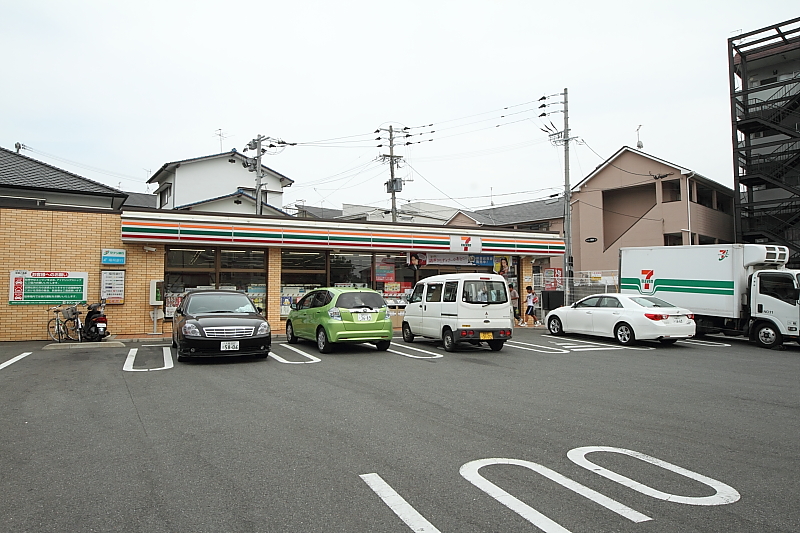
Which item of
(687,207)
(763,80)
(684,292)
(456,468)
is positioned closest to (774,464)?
(456,468)

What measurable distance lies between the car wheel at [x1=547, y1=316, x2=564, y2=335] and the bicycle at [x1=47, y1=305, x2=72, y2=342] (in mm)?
14464

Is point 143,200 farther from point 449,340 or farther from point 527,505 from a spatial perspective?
point 527,505

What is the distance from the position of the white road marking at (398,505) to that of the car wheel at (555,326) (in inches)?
565

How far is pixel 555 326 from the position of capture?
59.1 ft

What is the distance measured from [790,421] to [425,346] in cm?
921

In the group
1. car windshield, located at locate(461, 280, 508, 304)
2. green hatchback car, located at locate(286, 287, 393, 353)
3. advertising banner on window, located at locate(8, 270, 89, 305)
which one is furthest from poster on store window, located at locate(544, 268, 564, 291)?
advertising banner on window, located at locate(8, 270, 89, 305)

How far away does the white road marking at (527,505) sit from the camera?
12.0ft

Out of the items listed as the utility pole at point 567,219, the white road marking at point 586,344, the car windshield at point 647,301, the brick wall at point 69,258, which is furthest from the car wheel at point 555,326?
the brick wall at point 69,258

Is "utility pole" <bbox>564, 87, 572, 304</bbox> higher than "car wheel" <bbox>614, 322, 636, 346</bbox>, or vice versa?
"utility pole" <bbox>564, 87, 572, 304</bbox>

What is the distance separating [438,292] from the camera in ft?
46.7

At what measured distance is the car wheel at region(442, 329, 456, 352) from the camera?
13.4m

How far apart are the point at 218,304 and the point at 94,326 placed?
16.5 ft

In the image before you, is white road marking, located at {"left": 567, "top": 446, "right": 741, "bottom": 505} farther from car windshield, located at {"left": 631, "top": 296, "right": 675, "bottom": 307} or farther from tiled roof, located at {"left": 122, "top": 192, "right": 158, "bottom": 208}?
tiled roof, located at {"left": 122, "top": 192, "right": 158, "bottom": 208}

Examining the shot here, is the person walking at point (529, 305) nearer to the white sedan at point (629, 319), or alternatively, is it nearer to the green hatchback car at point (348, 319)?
the white sedan at point (629, 319)
